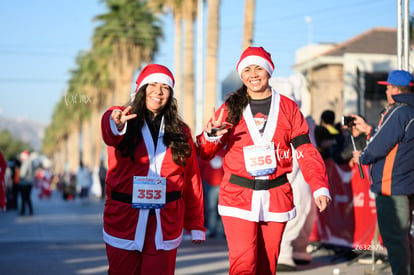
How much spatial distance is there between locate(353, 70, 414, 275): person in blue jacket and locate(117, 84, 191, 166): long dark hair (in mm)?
2235

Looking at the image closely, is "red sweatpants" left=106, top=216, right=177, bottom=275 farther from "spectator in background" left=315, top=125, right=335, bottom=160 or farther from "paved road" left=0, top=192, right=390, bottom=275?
"spectator in background" left=315, top=125, right=335, bottom=160

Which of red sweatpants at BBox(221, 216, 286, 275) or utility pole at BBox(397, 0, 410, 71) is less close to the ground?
utility pole at BBox(397, 0, 410, 71)

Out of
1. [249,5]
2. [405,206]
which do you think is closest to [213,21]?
[249,5]

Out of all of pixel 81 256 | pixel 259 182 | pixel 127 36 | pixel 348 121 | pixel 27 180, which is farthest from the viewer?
pixel 127 36

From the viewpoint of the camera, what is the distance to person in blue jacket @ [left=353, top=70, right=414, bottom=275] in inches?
249

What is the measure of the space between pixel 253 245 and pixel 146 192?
93 cm

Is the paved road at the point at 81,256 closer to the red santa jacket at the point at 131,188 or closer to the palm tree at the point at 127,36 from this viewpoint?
the red santa jacket at the point at 131,188

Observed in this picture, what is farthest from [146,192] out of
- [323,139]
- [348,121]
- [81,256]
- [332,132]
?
[81,256]

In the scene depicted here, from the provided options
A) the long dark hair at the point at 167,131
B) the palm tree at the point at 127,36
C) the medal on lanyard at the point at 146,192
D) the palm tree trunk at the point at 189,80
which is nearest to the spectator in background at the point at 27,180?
the palm tree trunk at the point at 189,80

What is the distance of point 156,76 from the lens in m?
4.91

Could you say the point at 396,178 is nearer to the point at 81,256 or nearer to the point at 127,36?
the point at 81,256

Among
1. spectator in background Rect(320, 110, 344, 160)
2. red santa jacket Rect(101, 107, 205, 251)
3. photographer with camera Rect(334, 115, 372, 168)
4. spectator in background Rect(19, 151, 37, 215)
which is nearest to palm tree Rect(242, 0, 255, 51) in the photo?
spectator in background Rect(19, 151, 37, 215)

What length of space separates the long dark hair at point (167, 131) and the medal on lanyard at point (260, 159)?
48 centimetres

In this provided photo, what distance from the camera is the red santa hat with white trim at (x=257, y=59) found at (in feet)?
17.6
